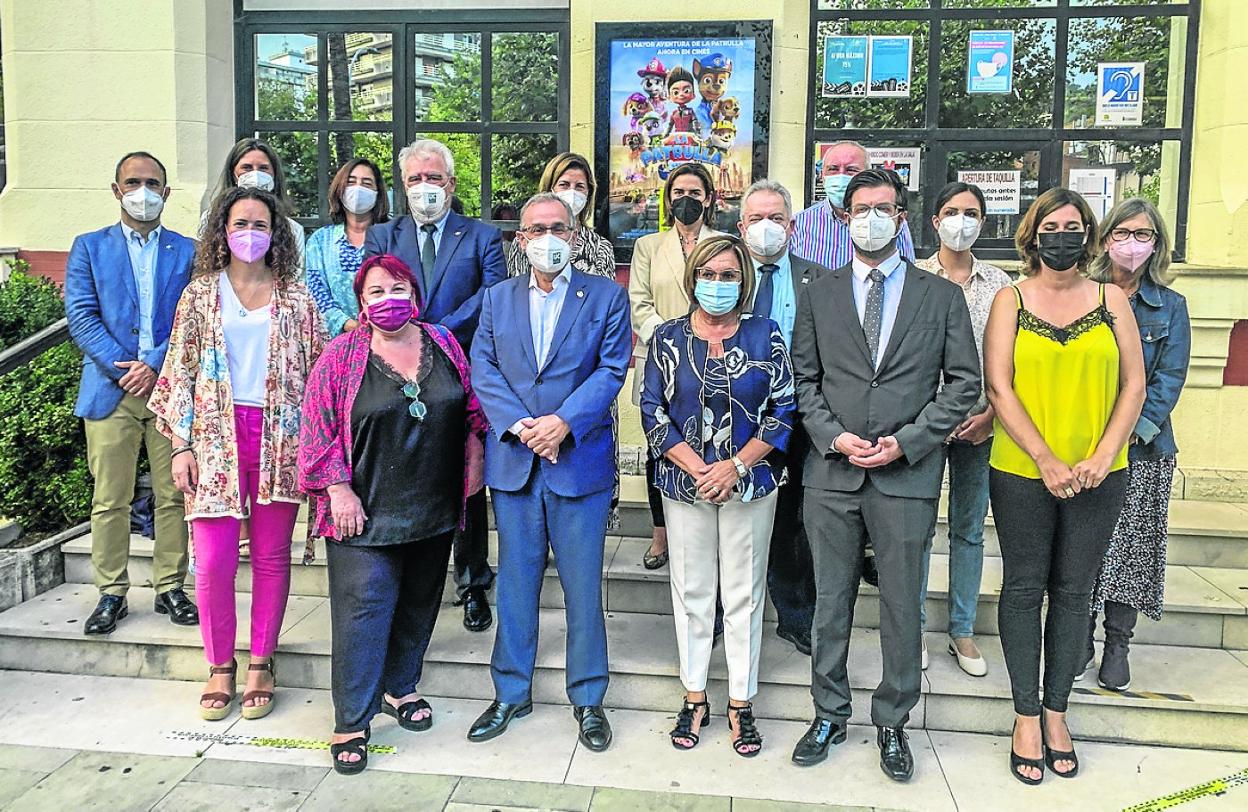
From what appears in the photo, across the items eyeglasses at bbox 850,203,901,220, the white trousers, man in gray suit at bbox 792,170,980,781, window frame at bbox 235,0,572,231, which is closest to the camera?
man in gray suit at bbox 792,170,980,781

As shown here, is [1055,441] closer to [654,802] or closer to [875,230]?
[875,230]

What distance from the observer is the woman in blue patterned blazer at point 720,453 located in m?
3.80

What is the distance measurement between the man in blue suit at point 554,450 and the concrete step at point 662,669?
1.18 feet

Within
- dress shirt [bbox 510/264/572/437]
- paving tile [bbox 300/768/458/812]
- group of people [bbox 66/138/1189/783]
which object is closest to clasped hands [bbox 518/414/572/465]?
group of people [bbox 66/138/1189/783]

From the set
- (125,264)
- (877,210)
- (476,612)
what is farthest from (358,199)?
(877,210)

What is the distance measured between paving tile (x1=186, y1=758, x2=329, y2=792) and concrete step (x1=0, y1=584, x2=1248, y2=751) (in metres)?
0.69

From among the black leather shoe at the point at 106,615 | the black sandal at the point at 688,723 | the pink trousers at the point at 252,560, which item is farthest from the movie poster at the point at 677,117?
the black leather shoe at the point at 106,615

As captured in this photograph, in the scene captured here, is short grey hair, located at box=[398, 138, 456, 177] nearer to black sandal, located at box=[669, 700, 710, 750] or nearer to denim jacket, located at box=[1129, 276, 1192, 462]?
black sandal, located at box=[669, 700, 710, 750]

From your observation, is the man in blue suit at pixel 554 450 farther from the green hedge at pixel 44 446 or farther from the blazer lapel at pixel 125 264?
the green hedge at pixel 44 446

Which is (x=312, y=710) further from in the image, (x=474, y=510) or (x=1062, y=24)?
(x=1062, y=24)

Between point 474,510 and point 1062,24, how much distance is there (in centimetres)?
492

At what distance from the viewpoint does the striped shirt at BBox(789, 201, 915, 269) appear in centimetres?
464

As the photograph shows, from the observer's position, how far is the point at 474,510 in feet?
15.3

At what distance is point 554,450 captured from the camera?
383cm
